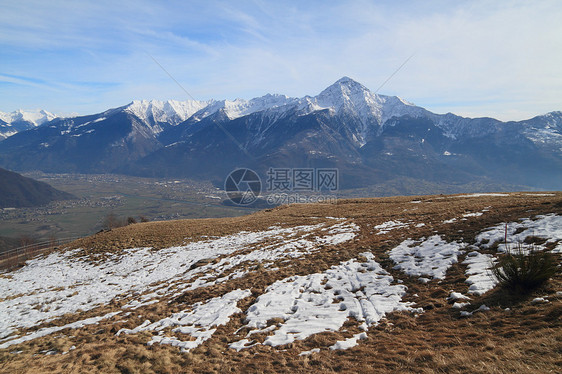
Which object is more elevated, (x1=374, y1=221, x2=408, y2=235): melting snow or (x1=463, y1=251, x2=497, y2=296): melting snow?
(x1=463, y1=251, x2=497, y2=296): melting snow

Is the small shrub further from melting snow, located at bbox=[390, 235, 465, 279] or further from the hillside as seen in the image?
melting snow, located at bbox=[390, 235, 465, 279]

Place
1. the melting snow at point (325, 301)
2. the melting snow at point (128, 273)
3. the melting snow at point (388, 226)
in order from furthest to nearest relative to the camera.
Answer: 1. the melting snow at point (388, 226)
2. the melting snow at point (128, 273)
3. the melting snow at point (325, 301)

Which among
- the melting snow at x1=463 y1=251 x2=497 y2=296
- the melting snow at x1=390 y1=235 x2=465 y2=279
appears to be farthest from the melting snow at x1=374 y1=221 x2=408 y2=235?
the melting snow at x1=463 y1=251 x2=497 y2=296

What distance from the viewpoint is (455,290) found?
11.2 metres

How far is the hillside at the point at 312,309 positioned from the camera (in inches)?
310

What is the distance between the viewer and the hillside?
788 cm

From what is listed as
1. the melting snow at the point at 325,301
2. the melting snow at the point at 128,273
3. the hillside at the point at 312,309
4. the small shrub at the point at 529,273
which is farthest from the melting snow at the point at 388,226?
the small shrub at the point at 529,273

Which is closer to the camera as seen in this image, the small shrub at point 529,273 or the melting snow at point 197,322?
the small shrub at point 529,273

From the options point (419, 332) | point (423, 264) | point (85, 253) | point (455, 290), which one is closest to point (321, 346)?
point (419, 332)

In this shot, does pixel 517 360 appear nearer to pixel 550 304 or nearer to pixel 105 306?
pixel 550 304

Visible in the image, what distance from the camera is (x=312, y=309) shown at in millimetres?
11945

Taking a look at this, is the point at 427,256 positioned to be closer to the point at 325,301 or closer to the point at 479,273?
the point at 479,273

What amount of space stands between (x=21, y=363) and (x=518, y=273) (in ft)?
63.8

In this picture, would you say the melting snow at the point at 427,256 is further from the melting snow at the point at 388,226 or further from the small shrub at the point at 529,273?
the melting snow at the point at 388,226
